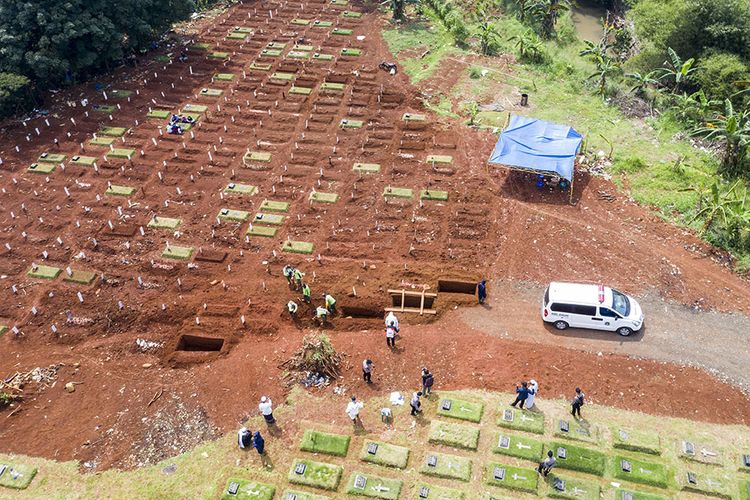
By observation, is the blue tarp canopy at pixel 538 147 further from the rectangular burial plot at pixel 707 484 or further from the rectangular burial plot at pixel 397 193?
the rectangular burial plot at pixel 707 484

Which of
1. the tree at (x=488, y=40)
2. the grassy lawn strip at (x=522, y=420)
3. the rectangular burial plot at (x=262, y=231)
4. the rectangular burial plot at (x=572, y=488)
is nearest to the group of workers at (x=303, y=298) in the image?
the rectangular burial plot at (x=262, y=231)

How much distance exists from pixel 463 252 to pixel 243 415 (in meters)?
13.5

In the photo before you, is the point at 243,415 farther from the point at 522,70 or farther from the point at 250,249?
the point at 522,70

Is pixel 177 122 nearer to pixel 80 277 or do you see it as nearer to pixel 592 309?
pixel 80 277

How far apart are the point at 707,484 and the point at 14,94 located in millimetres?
45648

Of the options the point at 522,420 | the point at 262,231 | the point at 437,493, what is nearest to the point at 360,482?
the point at 437,493

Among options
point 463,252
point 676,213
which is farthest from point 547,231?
point 676,213

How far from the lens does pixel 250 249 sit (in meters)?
29.8

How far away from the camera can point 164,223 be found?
103 feet

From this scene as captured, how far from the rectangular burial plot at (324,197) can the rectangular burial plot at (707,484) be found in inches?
836

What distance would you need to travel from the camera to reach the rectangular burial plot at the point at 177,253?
96.6 ft

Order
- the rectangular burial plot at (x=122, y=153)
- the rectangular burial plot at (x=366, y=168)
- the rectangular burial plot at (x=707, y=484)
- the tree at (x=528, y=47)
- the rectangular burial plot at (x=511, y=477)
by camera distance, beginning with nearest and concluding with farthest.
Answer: the rectangular burial plot at (x=707, y=484)
the rectangular burial plot at (x=511, y=477)
the rectangular burial plot at (x=366, y=168)
the rectangular burial plot at (x=122, y=153)
the tree at (x=528, y=47)

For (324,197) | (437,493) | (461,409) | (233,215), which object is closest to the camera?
(437,493)

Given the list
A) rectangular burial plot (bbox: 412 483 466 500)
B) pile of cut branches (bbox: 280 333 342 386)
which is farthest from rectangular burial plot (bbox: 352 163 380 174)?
rectangular burial plot (bbox: 412 483 466 500)
